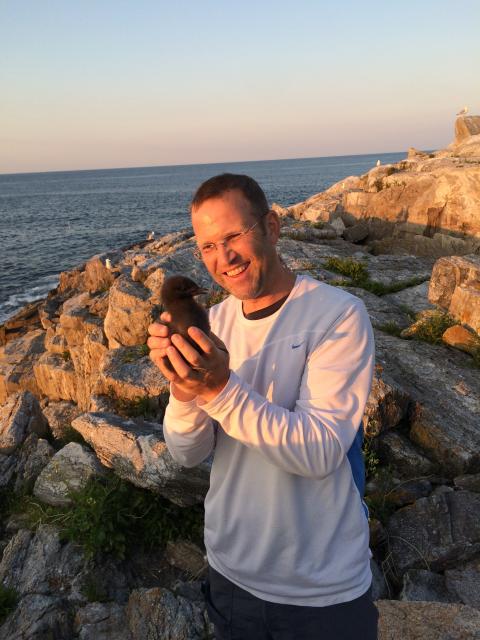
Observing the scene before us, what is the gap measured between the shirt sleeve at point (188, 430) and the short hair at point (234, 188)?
3.92 ft

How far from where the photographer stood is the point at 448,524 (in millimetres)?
5641

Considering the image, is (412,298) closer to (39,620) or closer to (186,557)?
(186,557)

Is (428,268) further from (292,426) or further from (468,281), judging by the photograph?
(292,426)

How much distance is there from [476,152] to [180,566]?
943 inches

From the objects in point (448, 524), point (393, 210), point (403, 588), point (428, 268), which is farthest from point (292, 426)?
point (393, 210)

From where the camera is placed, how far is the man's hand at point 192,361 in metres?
2.22

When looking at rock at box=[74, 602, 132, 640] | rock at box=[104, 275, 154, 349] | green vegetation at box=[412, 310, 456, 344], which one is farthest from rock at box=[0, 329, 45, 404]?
green vegetation at box=[412, 310, 456, 344]

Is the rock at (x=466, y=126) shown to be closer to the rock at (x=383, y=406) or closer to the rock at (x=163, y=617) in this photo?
the rock at (x=383, y=406)

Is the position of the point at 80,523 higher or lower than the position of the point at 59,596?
higher

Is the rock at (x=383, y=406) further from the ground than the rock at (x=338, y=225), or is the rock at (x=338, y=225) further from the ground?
the rock at (x=338, y=225)

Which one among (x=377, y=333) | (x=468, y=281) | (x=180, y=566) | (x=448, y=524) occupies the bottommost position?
(x=180, y=566)

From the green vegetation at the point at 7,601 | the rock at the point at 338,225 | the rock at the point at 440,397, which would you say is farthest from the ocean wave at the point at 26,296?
the rock at the point at 440,397

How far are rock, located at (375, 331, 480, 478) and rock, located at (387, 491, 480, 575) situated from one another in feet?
2.65

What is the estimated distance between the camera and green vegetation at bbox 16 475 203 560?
5809 millimetres
